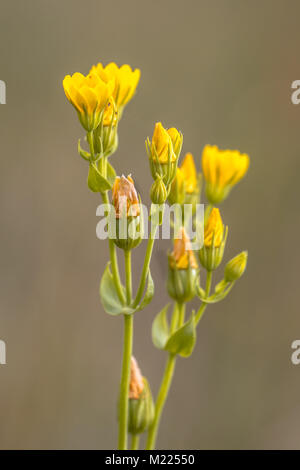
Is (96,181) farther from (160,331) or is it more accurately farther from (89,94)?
(160,331)

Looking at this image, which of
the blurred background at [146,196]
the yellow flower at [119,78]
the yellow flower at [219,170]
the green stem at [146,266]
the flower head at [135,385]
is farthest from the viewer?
the blurred background at [146,196]

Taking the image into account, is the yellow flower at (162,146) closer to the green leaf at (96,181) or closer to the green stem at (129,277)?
the green leaf at (96,181)

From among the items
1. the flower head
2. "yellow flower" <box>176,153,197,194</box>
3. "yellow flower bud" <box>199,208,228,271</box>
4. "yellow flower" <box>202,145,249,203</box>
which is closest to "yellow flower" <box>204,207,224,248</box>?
"yellow flower bud" <box>199,208,228,271</box>

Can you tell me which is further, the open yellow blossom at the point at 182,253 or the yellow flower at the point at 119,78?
the open yellow blossom at the point at 182,253

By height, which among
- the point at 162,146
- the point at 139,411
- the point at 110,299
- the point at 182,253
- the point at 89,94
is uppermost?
the point at 89,94

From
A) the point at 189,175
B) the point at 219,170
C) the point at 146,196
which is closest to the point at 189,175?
the point at 189,175

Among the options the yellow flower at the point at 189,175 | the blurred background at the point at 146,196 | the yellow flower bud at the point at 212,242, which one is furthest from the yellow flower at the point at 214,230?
the blurred background at the point at 146,196

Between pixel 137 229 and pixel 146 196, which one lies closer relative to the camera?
pixel 137 229

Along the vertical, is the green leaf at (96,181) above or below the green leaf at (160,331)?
above
